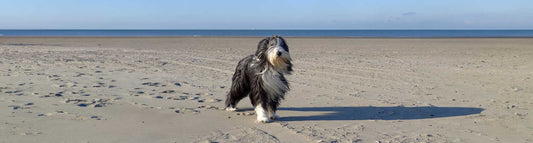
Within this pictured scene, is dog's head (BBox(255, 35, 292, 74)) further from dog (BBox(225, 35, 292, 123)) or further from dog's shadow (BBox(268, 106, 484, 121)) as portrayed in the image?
dog's shadow (BBox(268, 106, 484, 121))

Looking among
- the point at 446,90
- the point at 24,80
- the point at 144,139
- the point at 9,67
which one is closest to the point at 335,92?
the point at 446,90

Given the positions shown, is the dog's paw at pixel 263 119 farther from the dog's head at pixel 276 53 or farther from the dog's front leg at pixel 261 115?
the dog's head at pixel 276 53

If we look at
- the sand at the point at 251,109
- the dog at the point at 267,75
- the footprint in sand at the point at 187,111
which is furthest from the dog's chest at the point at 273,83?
the footprint in sand at the point at 187,111

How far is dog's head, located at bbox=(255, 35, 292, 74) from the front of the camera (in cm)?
525

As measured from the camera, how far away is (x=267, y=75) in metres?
5.57

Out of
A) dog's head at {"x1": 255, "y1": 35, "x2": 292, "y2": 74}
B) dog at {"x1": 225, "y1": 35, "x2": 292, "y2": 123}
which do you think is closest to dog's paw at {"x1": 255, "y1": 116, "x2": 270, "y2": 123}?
dog at {"x1": 225, "y1": 35, "x2": 292, "y2": 123}

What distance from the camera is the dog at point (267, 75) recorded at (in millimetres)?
5387

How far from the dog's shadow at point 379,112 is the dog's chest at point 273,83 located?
43cm

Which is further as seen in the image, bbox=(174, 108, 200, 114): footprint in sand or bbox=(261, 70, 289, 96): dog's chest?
bbox=(174, 108, 200, 114): footprint in sand

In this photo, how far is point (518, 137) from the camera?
498 centimetres

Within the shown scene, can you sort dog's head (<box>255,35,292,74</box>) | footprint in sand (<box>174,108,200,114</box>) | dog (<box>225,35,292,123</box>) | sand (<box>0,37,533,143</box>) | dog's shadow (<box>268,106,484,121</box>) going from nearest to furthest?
1. sand (<box>0,37,533,143</box>)
2. dog's head (<box>255,35,292,74</box>)
3. dog (<box>225,35,292,123</box>)
4. dog's shadow (<box>268,106,484,121</box>)
5. footprint in sand (<box>174,108,200,114</box>)

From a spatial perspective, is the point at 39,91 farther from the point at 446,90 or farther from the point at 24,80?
the point at 446,90

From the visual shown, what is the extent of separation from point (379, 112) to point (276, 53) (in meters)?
1.99

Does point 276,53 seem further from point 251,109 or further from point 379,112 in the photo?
point 379,112
